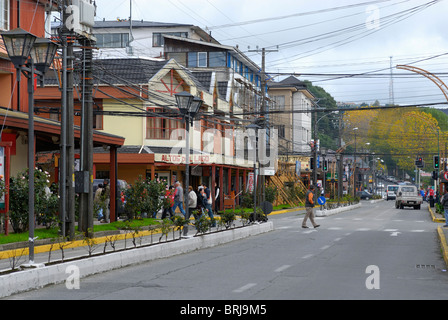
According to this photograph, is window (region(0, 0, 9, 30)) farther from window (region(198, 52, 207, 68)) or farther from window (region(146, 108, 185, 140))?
window (region(198, 52, 207, 68))

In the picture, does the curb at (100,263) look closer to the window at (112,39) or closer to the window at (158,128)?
the window at (158,128)

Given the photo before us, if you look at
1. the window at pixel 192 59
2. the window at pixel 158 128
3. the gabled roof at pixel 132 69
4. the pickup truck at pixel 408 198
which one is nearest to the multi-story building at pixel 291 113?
the pickup truck at pixel 408 198

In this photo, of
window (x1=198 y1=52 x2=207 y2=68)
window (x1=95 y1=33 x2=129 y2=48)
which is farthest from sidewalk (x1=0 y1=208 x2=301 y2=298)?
window (x1=95 y1=33 x2=129 y2=48)

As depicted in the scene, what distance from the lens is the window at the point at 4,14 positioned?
26.0 meters

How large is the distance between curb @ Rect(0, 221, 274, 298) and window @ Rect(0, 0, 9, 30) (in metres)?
→ 11.2

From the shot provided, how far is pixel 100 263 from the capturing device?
14422 millimetres

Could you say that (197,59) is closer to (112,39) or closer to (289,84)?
(112,39)

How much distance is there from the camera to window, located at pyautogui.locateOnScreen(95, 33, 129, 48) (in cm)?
6469

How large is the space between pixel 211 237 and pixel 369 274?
807 centimetres

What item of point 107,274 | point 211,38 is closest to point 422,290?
point 107,274
